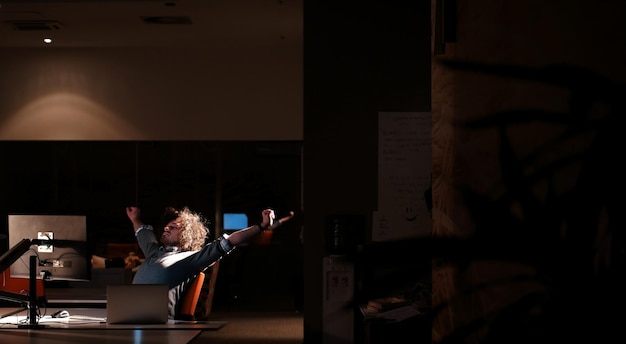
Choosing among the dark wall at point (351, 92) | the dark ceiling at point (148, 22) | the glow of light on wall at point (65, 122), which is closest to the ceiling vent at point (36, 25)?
the dark ceiling at point (148, 22)

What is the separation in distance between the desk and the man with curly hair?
1.44 ft

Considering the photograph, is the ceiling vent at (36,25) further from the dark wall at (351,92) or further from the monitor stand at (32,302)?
the dark wall at (351,92)

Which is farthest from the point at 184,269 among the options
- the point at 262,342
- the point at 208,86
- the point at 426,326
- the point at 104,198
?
the point at 104,198

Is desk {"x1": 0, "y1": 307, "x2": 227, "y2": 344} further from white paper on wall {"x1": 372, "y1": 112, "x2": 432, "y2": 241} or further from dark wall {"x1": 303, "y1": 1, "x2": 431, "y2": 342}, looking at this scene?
white paper on wall {"x1": 372, "y1": 112, "x2": 432, "y2": 241}

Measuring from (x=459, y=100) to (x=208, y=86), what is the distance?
27.0 ft

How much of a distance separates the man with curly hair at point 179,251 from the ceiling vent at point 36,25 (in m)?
2.90

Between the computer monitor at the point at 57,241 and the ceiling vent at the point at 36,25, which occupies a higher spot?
the ceiling vent at the point at 36,25

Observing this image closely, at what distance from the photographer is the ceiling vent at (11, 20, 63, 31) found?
26.6ft

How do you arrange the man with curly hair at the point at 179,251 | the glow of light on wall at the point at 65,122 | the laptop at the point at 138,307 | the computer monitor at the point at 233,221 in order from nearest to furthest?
1. the laptop at the point at 138,307
2. the man with curly hair at the point at 179,251
3. the glow of light on wall at the point at 65,122
4. the computer monitor at the point at 233,221

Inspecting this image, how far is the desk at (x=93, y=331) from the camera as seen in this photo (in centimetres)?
458

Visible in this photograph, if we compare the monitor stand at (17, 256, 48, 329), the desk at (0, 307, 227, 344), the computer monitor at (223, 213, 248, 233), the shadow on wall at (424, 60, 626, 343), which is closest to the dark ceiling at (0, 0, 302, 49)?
the computer monitor at (223, 213, 248, 233)

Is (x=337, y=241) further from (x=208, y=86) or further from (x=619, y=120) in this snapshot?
(x=208, y=86)

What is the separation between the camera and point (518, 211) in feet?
4.58

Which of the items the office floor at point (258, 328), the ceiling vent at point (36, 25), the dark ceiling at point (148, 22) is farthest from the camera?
the office floor at point (258, 328)
